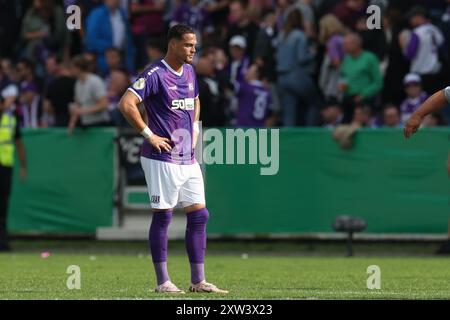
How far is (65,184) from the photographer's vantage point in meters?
21.0

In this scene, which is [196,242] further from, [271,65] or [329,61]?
[271,65]

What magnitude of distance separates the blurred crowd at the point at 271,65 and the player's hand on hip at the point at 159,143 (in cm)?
836

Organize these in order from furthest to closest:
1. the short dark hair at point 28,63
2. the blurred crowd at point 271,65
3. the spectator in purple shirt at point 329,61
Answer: the short dark hair at point 28,63 → the spectator in purple shirt at point 329,61 → the blurred crowd at point 271,65

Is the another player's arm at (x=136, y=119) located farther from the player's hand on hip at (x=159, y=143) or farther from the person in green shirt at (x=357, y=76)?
the person in green shirt at (x=357, y=76)

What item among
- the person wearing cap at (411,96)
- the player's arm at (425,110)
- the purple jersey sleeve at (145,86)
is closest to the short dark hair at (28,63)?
the person wearing cap at (411,96)

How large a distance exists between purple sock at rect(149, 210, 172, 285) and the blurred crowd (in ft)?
27.2

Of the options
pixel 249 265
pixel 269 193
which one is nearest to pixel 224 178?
pixel 269 193

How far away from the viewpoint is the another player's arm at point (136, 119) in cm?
1162

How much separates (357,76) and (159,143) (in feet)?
33.7

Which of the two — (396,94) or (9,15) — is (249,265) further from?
(9,15)

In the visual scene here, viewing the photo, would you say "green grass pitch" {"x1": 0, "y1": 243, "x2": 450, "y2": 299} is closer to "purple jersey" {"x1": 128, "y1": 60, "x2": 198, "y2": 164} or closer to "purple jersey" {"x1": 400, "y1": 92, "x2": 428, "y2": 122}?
"purple jersey" {"x1": 128, "y1": 60, "x2": 198, "y2": 164}

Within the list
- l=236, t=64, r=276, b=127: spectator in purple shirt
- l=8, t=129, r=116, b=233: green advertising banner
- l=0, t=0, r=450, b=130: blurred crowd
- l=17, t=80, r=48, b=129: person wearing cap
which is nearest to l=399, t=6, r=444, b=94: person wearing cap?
l=0, t=0, r=450, b=130: blurred crowd

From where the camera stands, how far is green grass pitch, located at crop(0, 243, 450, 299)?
1189 cm

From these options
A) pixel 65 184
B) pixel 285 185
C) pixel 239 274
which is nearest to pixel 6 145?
pixel 65 184
